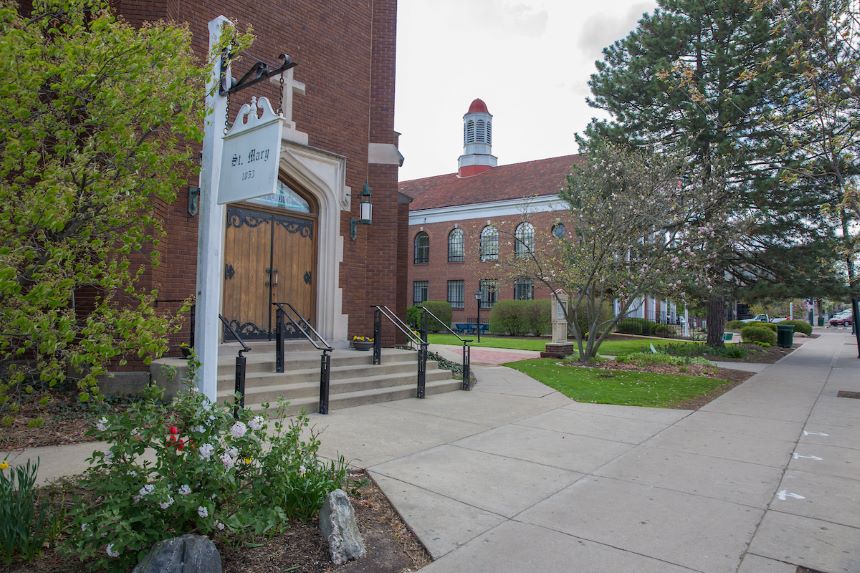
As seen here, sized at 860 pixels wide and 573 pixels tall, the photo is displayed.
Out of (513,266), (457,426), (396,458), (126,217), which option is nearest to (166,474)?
(126,217)

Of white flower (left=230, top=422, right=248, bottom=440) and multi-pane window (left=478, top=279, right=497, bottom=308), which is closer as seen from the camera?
white flower (left=230, top=422, right=248, bottom=440)

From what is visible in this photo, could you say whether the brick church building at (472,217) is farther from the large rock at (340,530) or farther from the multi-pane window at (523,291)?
the large rock at (340,530)

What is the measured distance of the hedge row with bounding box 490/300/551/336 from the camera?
99.6ft

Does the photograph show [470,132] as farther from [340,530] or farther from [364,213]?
[340,530]

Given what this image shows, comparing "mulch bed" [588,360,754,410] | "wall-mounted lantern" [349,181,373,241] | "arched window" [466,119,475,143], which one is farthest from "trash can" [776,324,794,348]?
"arched window" [466,119,475,143]

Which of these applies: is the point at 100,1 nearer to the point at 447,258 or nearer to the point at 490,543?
the point at 490,543

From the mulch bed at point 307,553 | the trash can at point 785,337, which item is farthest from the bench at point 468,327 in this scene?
the mulch bed at point 307,553

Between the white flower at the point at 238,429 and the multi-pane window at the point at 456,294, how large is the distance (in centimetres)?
3732

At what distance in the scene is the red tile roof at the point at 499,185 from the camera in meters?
37.0

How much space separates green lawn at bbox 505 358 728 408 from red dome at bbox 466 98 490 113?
35398 millimetres

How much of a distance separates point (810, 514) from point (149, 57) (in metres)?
5.72

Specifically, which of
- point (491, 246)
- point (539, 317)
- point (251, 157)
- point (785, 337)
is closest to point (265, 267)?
point (251, 157)

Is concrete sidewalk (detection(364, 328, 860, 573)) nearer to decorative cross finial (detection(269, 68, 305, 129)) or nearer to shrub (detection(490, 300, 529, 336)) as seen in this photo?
decorative cross finial (detection(269, 68, 305, 129))

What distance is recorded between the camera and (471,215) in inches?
1560
